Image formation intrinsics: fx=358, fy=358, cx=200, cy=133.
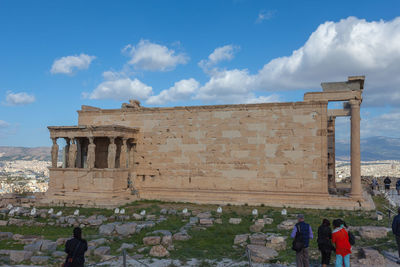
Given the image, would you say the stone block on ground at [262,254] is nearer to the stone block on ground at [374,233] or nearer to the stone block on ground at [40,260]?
the stone block on ground at [374,233]

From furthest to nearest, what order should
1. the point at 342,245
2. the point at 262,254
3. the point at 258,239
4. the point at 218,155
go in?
the point at 218,155, the point at 258,239, the point at 262,254, the point at 342,245

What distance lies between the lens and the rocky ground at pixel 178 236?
9.74 metres

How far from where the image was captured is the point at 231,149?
65.6 ft

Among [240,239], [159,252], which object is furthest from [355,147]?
[159,252]

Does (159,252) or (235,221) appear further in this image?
Answer: (235,221)

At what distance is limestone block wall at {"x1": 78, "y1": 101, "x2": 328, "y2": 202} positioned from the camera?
18.7 metres

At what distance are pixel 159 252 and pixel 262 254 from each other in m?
2.87

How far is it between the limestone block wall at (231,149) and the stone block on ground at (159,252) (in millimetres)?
9755

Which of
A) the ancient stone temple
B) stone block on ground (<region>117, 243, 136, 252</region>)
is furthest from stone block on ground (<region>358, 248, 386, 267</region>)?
the ancient stone temple

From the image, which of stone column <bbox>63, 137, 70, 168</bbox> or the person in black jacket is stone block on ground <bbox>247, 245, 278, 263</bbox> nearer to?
the person in black jacket

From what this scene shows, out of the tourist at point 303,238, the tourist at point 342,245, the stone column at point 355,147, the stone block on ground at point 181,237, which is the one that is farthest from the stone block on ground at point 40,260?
the stone column at point 355,147

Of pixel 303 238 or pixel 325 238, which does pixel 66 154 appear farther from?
pixel 325 238

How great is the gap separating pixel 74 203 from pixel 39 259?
33.4 feet

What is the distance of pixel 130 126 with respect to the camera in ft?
73.6
